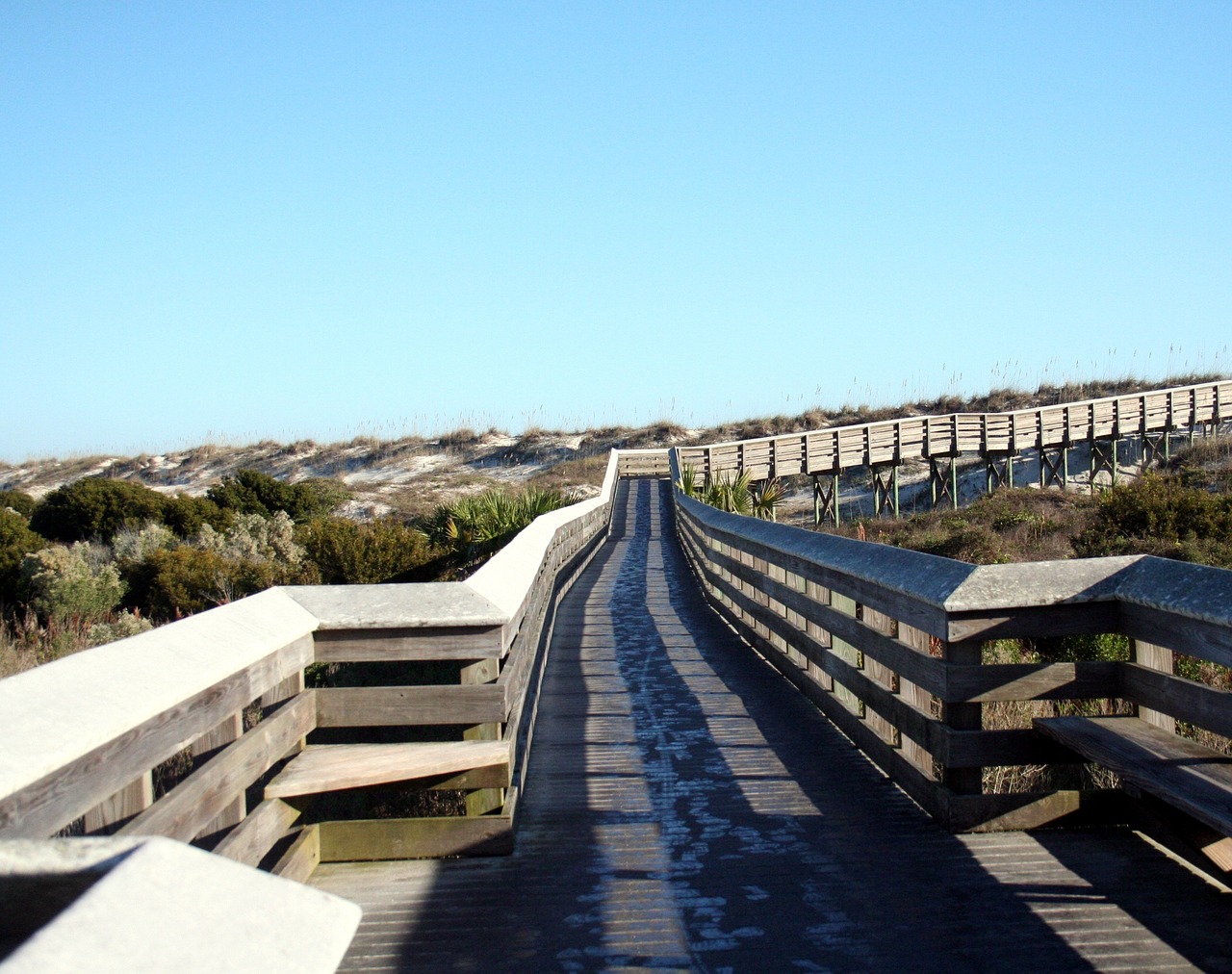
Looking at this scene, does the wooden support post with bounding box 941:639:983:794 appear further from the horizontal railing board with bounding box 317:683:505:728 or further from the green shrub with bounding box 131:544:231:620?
the green shrub with bounding box 131:544:231:620

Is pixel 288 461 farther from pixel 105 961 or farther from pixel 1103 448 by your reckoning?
pixel 105 961

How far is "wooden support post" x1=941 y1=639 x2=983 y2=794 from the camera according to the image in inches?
193

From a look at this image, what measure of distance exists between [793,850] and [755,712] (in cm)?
274

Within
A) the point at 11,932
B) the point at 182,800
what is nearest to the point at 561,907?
the point at 182,800

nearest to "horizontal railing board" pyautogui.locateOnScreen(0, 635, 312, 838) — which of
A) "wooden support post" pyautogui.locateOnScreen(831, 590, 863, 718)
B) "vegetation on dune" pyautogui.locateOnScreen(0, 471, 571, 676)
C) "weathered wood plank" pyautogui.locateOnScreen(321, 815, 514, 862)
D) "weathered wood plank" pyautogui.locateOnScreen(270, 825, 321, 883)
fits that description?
"weathered wood plank" pyautogui.locateOnScreen(270, 825, 321, 883)

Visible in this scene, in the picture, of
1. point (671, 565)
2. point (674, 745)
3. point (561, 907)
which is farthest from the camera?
point (671, 565)

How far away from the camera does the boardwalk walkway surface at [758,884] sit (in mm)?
3766

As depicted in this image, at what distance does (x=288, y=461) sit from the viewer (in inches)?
2544

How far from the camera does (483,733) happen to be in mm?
4855

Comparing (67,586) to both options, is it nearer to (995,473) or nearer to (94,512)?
(94,512)

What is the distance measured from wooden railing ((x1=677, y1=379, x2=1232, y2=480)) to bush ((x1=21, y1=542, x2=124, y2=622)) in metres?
19.0

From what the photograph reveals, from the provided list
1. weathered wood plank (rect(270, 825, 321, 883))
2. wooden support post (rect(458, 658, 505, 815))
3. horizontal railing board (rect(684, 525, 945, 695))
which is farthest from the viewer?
horizontal railing board (rect(684, 525, 945, 695))

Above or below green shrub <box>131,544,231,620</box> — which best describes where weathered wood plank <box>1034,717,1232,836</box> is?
above

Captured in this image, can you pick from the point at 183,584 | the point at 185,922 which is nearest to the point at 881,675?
the point at 185,922
